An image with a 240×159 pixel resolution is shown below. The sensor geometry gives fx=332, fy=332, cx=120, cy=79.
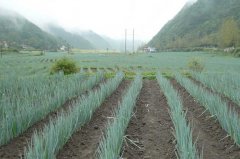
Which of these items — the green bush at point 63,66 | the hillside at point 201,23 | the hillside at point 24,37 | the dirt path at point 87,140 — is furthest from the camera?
the hillside at point 24,37

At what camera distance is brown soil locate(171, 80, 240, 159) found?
404 cm

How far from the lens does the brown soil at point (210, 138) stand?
4.04 m

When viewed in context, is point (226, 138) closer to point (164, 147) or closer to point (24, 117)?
point (164, 147)

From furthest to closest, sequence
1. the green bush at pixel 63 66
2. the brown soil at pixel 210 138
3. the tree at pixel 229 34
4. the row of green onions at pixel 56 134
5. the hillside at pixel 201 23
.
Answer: the hillside at pixel 201 23 → the tree at pixel 229 34 → the green bush at pixel 63 66 → the brown soil at pixel 210 138 → the row of green onions at pixel 56 134

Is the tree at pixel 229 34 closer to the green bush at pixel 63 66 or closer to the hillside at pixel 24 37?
the green bush at pixel 63 66

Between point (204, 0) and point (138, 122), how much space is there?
114702mm

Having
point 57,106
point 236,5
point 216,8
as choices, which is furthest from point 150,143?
point 216,8

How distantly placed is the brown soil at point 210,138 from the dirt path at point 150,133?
0.41 m

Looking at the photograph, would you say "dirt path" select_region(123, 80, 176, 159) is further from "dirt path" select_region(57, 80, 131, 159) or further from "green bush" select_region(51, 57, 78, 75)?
"green bush" select_region(51, 57, 78, 75)

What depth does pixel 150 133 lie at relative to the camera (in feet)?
16.6

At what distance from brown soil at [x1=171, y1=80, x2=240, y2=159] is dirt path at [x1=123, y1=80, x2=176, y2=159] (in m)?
0.41

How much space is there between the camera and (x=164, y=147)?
433 centimetres

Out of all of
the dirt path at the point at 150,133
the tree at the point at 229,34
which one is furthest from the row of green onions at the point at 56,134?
the tree at the point at 229,34

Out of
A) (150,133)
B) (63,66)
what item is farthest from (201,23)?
(150,133)
